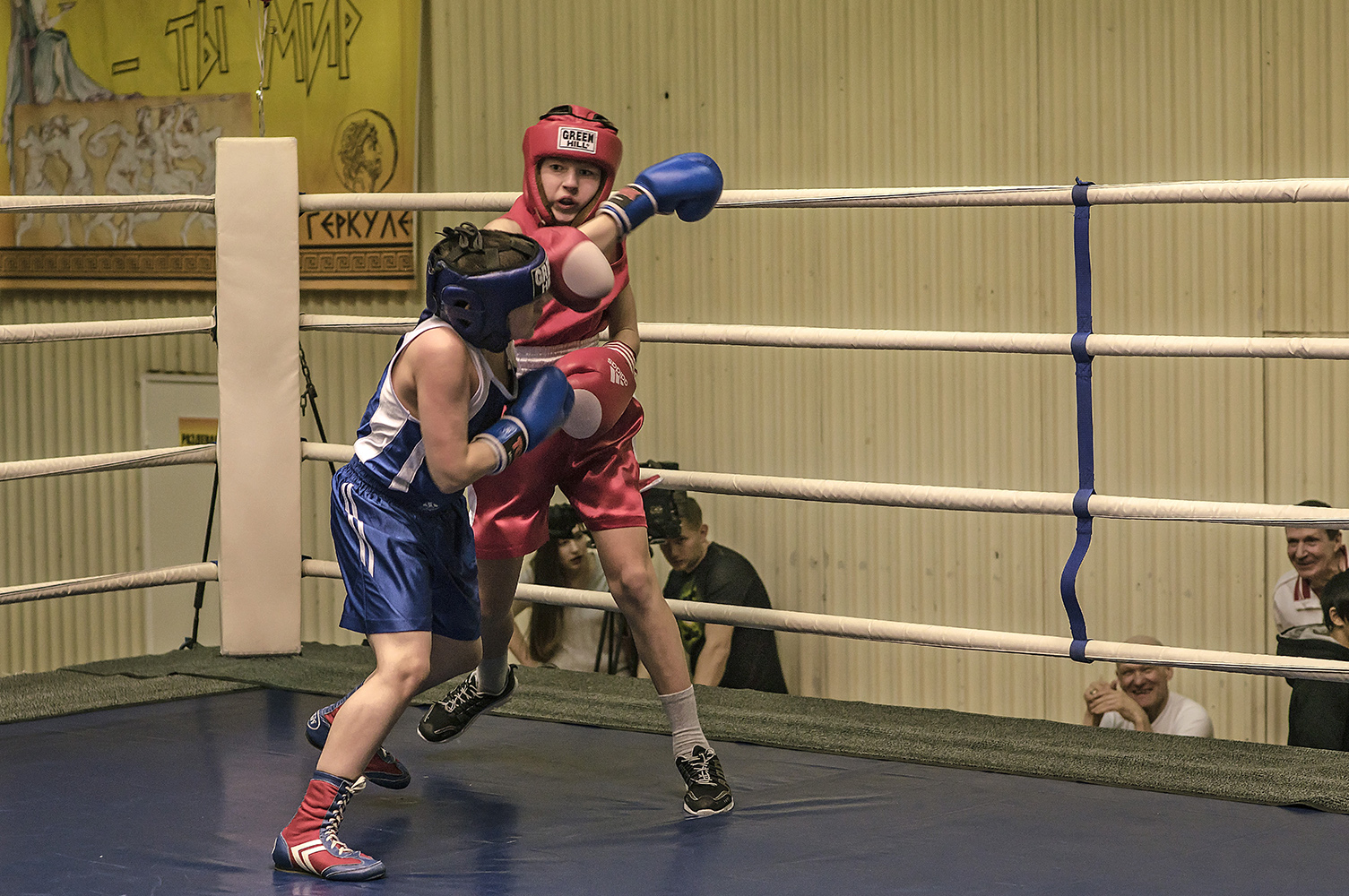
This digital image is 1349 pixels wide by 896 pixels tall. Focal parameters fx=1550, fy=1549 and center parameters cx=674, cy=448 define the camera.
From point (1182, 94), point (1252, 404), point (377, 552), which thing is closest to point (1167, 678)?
point (1252, 404)

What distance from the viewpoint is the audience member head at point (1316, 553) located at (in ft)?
13.3

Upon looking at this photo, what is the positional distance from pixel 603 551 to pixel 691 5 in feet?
10.9

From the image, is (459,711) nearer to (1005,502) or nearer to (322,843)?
(322,843)

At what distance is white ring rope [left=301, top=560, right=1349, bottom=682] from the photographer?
94.7 inches

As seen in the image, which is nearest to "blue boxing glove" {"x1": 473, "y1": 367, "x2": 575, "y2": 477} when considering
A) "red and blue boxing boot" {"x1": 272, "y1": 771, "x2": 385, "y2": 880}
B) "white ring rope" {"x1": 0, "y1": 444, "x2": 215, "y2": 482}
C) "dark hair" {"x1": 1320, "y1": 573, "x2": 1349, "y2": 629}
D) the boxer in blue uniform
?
the boxer in blue uniform

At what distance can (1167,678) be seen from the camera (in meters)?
4.47

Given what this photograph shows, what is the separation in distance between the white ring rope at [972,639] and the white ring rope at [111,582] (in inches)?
28.1

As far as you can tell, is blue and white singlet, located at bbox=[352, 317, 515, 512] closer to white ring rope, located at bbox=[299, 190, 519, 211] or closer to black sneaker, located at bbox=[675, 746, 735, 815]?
black sneaker, located at bbox=[675, 746, 735, 815]

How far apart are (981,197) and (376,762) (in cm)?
134

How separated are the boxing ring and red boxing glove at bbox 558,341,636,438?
476 millimetres

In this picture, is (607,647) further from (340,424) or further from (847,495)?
(847,495)

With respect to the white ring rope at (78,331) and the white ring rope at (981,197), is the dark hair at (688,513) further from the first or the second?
the white ring rope at (78,331)

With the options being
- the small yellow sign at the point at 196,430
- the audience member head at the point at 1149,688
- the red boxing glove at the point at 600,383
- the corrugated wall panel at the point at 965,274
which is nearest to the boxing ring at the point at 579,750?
the red boxing glove at the point at 600,383

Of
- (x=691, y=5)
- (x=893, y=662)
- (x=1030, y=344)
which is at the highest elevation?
(x=691, y=5)
